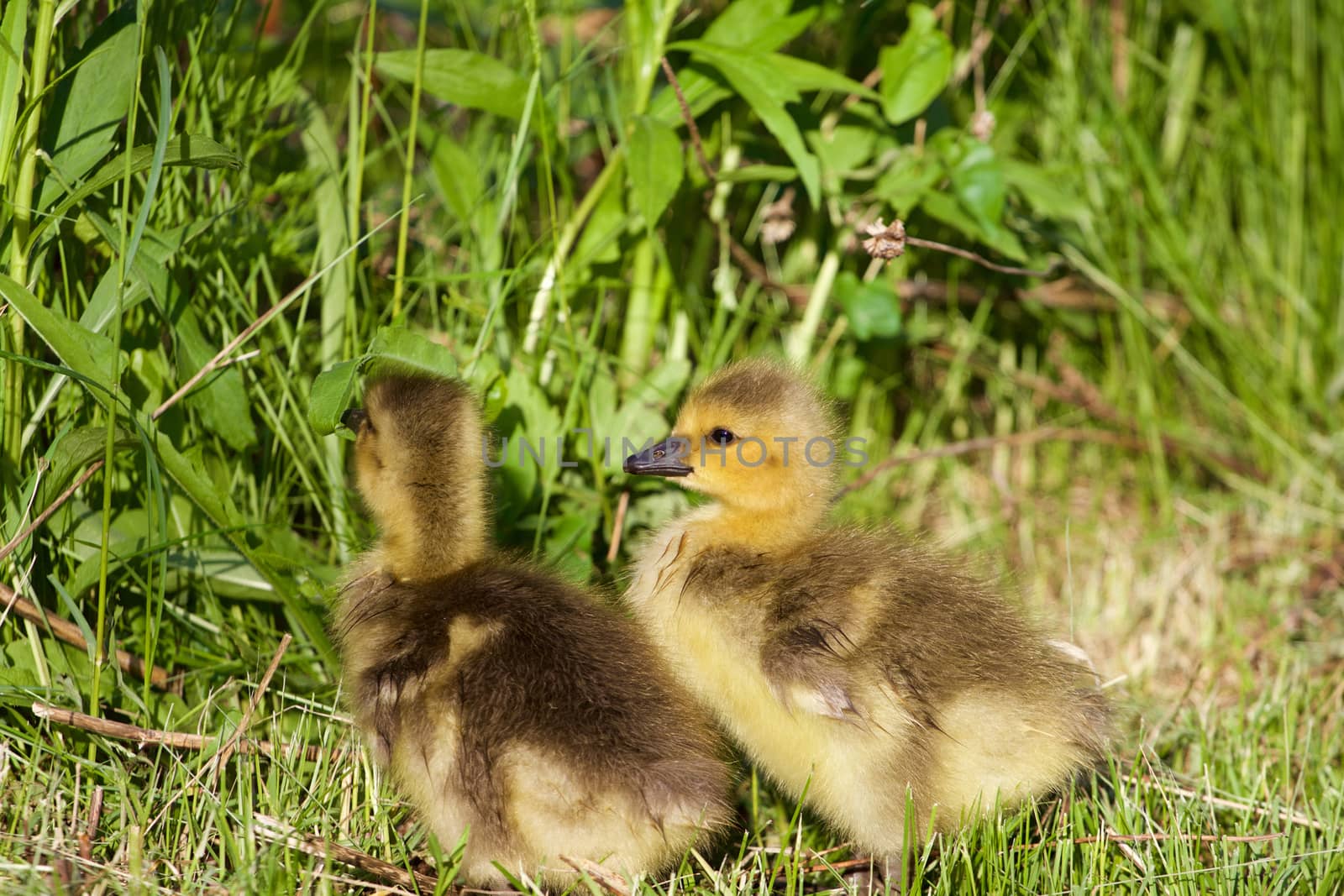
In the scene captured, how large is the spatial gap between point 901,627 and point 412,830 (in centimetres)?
91

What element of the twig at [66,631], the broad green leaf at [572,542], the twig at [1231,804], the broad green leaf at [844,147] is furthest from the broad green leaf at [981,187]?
the twig at [66,631]

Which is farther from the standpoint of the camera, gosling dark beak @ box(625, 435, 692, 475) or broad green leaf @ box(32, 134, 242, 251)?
gosling dark beak @ box(625, 435, 692, 475)

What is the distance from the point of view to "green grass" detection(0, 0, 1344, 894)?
6.85 ft

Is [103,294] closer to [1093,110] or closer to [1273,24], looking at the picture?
[1093,110]

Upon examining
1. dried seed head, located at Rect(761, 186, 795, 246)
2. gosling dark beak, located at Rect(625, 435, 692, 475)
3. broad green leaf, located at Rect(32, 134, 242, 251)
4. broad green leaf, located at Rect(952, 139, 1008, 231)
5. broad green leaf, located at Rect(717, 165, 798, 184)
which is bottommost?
gosling dark beak, located at Rect(625, 435, 692, 475)

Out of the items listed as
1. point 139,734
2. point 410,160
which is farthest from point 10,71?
point 139,734

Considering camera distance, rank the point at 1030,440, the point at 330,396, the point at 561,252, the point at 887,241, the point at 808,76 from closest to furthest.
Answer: the point at 330,396
the point at 887,241
the point at 808,76
the point at 561,252
the point at 1030,440

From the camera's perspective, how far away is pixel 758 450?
2266mm

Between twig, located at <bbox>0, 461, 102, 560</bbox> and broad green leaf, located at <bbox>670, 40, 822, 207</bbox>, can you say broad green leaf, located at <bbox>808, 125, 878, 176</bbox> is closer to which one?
broad green leaf, located at <bbox>670, 40, 822, 207</bbox>

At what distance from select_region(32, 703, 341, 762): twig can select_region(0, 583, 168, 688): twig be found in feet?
0.40

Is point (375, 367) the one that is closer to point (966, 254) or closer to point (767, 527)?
point (767, 527)

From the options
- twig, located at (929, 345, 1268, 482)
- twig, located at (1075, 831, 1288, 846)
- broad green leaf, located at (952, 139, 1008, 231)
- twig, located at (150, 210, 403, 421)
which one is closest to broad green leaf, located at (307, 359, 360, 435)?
twig, located at (150, 210, 403, 421)

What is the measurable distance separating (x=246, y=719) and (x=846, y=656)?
101 centimetres

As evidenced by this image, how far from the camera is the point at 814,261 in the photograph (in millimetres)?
3395
